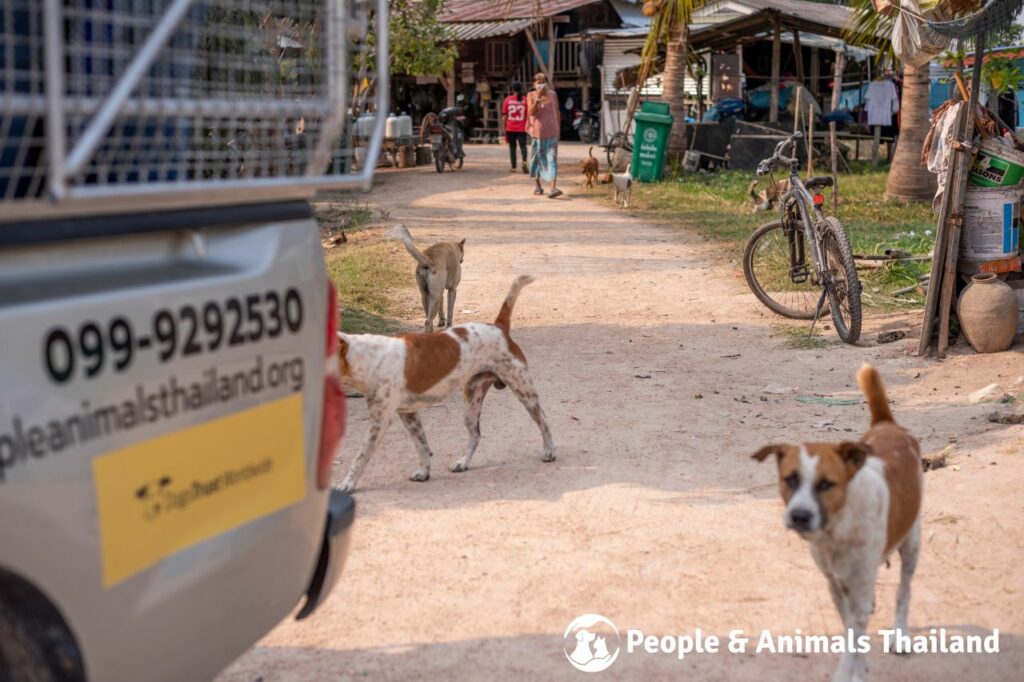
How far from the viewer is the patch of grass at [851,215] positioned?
36.7ft

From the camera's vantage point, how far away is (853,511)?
368 cm

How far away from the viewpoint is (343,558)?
350cm

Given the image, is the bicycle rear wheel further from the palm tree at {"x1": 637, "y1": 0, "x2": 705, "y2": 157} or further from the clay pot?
the palm tree at {"x1": 637, "y1": 0, "x2": 705, "y2": 157}

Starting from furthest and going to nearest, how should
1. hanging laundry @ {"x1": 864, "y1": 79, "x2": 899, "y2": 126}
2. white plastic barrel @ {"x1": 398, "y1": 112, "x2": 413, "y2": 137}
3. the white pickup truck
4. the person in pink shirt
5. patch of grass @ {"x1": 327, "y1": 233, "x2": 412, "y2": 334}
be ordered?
white plastic barrel @ {"x1": 398, "y1": 112, "x2": 413, "y2": 137} < hanging laundry @ {"x1": 864, "y1": 79, "x2": 899, "y2": 126} < the person in pink shirt < patch of grass @ {"x1": 327, "y1": 233, "x2": 412, "y2": 334} < the white pickup truck

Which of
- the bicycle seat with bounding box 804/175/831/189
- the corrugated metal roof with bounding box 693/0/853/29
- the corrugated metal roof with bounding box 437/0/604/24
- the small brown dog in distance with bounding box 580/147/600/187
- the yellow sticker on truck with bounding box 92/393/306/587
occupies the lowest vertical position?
the yellow sticker on truck with bounding box 92/393/306/587

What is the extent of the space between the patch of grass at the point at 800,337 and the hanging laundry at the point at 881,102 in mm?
17041

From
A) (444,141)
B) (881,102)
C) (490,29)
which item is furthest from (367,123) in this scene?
(490,29)

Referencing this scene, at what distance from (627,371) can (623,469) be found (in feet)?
7.77

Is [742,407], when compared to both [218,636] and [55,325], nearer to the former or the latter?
[218,636]

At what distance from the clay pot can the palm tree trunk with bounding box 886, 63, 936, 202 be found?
1012 centimetres

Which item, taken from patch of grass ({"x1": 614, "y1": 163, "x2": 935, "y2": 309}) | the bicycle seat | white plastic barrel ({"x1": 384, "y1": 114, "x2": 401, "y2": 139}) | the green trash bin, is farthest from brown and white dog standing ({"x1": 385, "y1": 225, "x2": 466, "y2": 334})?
white plastic barrel ({"x1": 384, "y1": 114, "x2": 401, "y2": 139})

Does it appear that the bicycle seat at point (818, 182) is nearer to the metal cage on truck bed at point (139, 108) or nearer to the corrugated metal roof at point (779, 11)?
the metal cage on truck bed at point (139, 108)

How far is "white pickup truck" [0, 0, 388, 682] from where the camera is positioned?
232 centimetres

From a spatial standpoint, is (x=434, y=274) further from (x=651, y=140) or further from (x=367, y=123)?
(x=651, y=140)
